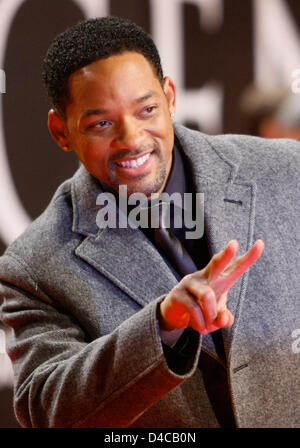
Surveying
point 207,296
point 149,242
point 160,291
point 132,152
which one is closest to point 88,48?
point 132,152

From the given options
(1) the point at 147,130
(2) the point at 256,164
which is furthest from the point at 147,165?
(2) the point at 256,164

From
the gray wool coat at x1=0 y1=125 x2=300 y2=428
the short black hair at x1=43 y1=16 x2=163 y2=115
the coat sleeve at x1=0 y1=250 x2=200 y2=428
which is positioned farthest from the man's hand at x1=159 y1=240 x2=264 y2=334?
the short black hair at x1=43 y1=16 x2=163 y2=115

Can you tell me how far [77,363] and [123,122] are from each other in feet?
1.68

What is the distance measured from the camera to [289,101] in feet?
7.72

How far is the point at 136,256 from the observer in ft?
4.82

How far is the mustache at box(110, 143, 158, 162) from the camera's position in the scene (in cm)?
142

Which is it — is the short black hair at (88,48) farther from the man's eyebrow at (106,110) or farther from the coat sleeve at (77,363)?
the coat sleeve at (77,363)

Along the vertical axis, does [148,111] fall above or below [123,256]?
above

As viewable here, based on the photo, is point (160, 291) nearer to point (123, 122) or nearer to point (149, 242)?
point (149, 242)

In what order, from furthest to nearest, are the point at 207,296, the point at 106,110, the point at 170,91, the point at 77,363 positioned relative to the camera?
the point at 170,91
the point at 106,110
the point at 77,363
the point at 207,296

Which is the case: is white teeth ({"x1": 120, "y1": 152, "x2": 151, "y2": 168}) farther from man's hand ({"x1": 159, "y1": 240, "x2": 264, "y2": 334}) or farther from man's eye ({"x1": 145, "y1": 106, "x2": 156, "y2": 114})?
man's hand ({"x1": 159, "y1": 240, "x2": 264, "y2": 334})

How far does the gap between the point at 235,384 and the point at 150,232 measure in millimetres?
400

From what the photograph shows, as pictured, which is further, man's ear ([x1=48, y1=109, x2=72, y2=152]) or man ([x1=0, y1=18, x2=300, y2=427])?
man's ear ([x1=48, y1=109, x2=72, y2=152])

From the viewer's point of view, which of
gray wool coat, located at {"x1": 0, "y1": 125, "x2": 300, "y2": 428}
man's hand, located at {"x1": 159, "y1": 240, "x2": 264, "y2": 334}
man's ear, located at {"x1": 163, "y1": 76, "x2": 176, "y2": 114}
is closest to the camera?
man's hand, located at {"x1": 159, "y1": 240, "x2": 264, "y2": 334}
